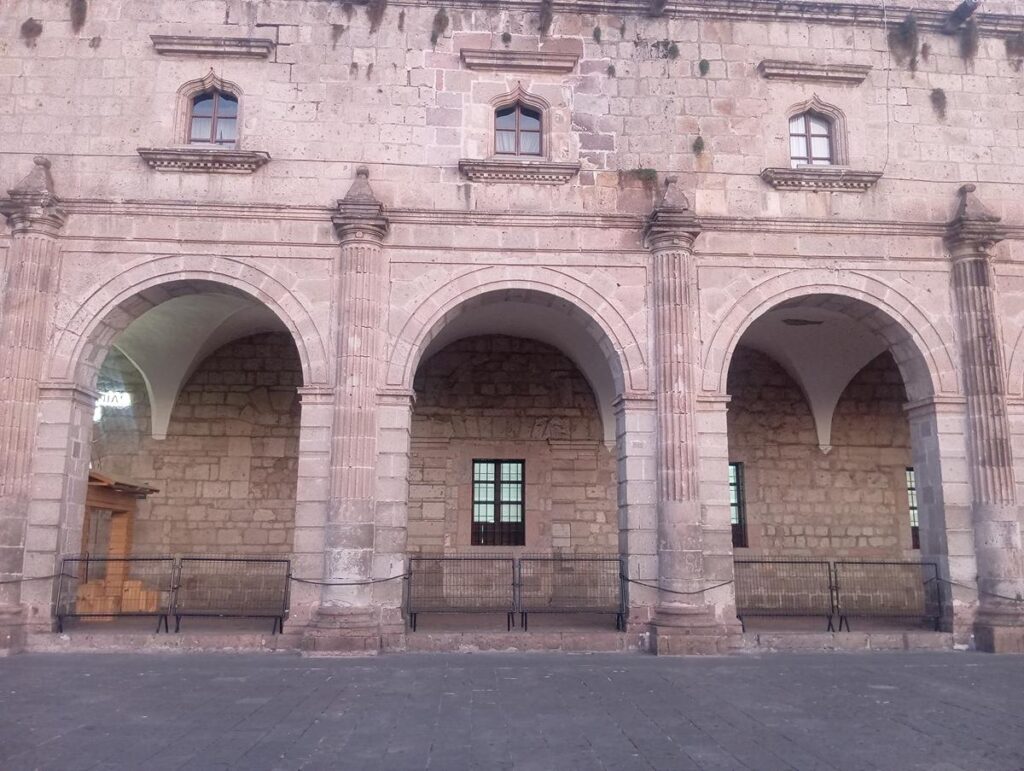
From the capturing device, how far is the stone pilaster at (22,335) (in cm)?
1044

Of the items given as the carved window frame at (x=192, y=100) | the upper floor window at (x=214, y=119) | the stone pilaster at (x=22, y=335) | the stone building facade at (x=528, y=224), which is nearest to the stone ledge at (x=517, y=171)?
the stone building facade at (x=528, y=224)

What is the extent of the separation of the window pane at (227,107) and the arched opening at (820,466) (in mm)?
9776

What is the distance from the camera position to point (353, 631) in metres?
10.1

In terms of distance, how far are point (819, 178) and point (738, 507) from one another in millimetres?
7064

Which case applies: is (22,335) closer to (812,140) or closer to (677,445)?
(677,445)

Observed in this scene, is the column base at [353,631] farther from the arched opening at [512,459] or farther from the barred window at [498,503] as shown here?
the barred window at [498,503]

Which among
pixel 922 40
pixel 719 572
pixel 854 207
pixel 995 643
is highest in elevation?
pixel 922 40

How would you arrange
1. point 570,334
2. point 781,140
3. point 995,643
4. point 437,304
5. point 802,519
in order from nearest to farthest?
point 995,643, point 437,304, point 781,140, point 570,334, point 802,519

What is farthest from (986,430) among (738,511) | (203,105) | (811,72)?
(203,105)

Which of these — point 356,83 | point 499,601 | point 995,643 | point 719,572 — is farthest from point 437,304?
point 995,643

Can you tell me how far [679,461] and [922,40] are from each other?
8.02m

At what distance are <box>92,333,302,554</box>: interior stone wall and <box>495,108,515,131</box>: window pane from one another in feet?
21.6

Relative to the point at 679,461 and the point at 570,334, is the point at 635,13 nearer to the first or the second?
the point at 570,334

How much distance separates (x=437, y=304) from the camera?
1145 cm
